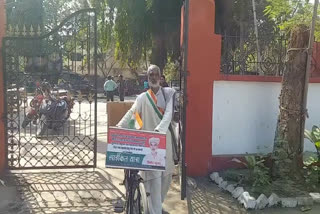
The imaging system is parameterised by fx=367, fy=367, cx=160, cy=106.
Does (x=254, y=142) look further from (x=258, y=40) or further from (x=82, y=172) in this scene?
(x=82, y=172)

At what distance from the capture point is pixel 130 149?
3441 mm

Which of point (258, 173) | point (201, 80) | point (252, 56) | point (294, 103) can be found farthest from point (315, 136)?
point (201, 80)

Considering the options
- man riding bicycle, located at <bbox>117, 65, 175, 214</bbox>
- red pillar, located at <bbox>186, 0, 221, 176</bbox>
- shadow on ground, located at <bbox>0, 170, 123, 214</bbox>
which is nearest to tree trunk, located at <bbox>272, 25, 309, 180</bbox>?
red pillar, located at <bbox>186, 0, 221, 176</bbox>

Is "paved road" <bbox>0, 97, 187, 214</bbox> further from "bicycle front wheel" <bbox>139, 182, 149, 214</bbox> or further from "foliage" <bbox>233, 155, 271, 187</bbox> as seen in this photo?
"bicycle front wheel" <bbox>139, 182, 149, 214</bbox>

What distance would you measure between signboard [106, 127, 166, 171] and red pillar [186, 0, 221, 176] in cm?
236

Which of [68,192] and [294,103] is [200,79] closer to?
[294,103]

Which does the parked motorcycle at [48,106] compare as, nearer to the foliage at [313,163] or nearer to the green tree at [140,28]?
the green tree at [140,28]

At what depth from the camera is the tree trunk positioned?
17.5ft

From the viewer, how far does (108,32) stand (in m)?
13.1

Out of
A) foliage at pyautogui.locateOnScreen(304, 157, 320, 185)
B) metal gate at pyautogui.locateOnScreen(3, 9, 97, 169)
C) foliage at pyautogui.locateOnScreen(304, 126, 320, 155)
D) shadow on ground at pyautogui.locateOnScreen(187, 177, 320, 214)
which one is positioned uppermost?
metal gate at pyautogui.locateOnScreen(3, 9, 97, 169)

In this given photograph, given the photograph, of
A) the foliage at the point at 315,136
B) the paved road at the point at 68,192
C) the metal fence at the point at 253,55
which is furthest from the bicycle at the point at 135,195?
the foliage at the point at 315,136

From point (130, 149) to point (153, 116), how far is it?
74 cm

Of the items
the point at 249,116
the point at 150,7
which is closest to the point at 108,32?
the point at 150,7

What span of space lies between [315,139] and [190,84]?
2.06 meters
